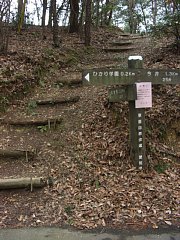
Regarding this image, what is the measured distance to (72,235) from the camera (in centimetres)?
363

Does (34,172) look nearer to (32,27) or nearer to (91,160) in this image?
(91,160)

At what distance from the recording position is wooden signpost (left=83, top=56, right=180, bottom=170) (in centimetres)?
455

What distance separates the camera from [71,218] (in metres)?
3.99

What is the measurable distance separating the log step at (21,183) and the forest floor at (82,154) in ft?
0.31

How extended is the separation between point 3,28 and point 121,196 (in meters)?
5.88

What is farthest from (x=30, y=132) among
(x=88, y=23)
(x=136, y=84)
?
(x=88, y=23)

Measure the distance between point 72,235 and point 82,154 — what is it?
1804mm

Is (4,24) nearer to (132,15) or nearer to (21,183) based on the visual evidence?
(21,183)

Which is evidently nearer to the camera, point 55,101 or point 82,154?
point 82,154

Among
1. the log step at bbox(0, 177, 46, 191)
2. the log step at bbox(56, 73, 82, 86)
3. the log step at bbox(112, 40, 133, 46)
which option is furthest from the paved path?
the log step at bbox(112, 40, 133, 46)

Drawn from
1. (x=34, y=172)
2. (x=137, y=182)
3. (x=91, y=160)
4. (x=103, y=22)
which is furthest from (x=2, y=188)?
(x=103, y=22)

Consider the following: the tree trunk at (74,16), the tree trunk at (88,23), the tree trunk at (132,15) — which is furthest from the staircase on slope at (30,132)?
the tree trunk at (132,15)

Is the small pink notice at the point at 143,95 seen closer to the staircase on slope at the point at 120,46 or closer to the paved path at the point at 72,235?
the paved path at the point at 72,235

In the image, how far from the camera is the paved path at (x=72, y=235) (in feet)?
11.7
